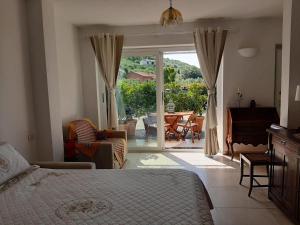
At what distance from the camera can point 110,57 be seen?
Answer: 15.6 ft

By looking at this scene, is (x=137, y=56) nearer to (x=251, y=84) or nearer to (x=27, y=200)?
(x=251, y=84)

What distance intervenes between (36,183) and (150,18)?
10.8ft

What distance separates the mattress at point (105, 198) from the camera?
150 cm

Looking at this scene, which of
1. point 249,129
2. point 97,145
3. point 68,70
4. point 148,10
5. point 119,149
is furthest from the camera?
point 68,70

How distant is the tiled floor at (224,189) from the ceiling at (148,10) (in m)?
2.53

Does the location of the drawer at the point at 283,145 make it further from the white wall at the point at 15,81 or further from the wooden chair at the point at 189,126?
the white wall at the point at 15,81

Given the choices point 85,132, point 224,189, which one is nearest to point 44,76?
point 85,132

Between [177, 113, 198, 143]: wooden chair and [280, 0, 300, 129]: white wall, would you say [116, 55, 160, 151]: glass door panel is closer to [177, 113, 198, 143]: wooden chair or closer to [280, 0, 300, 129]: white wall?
[177, 113, 198, 143]: wooden chair

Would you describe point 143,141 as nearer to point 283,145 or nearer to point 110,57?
point 110,57

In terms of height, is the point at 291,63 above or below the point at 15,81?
above

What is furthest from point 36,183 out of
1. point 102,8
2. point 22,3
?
point 102,8

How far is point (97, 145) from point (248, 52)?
123 inches

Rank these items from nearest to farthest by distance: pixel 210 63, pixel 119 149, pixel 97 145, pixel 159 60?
1. pixel 97 145
2. pixel 119 149
3. pixel 210 63
4. pixel 159 60

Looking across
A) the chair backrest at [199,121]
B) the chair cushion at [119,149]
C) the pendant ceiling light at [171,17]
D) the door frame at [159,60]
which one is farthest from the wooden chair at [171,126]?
the pendant ceiling light at [171,17]
